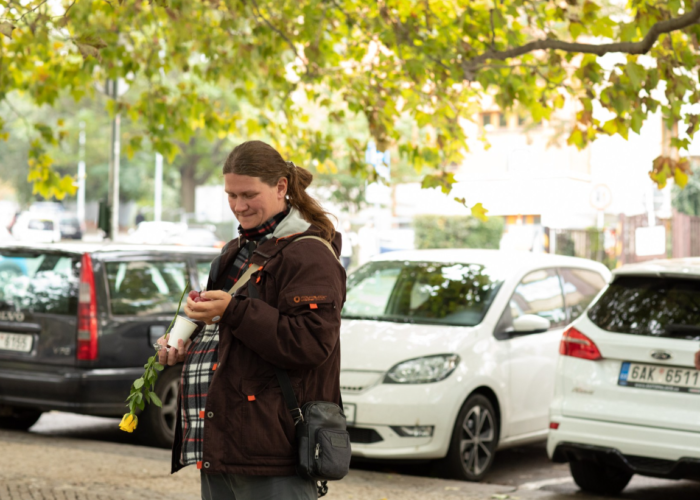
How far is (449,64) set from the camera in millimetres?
7941

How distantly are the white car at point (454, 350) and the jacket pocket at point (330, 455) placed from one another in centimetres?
385

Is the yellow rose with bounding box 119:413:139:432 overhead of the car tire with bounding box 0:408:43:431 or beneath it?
overhead

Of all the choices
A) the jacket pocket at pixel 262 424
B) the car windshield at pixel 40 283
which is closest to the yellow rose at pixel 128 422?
the jacket pocket at pixel 262 424

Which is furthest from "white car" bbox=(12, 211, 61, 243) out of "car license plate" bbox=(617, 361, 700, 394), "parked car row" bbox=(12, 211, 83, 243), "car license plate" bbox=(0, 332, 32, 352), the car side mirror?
"car license plate" bbox=(617, 361, 700, 394)

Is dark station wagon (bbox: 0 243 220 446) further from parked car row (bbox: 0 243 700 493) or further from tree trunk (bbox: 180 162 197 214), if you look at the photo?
tree trunk (bbox: 180 162 197 214)

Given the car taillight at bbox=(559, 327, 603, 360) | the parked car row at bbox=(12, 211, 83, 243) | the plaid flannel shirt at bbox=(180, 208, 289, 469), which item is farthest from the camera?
the parked car row at bbox=(12, 211, 83, 243)

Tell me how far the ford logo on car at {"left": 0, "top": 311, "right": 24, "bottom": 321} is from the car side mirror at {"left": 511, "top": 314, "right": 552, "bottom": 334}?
12.8ft

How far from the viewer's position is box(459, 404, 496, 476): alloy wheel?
7.02 metres

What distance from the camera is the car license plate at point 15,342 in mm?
7922

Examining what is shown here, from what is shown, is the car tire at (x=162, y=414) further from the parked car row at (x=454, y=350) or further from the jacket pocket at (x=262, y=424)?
the jacket pocket at (x=262, y=424)

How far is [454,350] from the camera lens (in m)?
7.02

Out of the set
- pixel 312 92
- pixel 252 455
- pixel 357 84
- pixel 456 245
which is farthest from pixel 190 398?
pixel 456 245

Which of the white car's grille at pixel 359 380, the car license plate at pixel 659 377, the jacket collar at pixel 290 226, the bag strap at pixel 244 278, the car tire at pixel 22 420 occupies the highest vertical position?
the jacket collar at pixel 290 226

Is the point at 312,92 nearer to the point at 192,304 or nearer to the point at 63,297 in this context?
the point at 63,297
